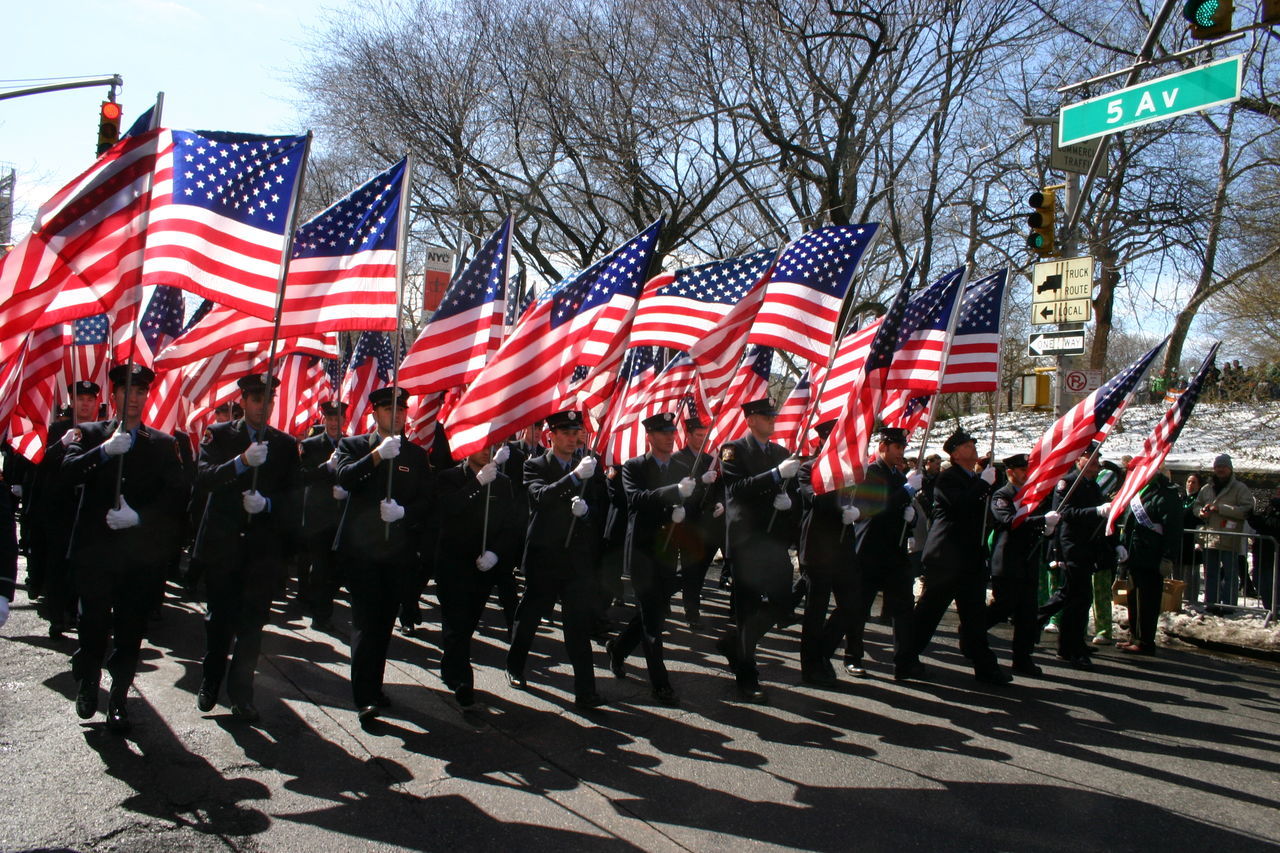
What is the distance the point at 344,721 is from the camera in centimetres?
600

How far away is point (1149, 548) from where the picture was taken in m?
9.25

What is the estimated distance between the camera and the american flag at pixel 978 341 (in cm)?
891

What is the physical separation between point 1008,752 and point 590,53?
16.7 metres

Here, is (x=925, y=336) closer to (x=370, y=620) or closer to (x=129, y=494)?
(x=370, y=620)

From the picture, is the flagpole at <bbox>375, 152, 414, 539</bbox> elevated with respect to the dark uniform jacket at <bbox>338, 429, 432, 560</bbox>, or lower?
elevated

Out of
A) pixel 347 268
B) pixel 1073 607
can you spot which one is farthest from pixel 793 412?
pixel 347 268

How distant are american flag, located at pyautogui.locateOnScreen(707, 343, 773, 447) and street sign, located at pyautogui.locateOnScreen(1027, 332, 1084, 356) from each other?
3607 millimetres

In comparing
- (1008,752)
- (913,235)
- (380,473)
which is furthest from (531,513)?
(913,235)

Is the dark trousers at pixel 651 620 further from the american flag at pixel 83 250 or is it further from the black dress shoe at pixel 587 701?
the american flag at pixel 83 250

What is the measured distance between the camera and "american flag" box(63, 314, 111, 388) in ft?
33.8

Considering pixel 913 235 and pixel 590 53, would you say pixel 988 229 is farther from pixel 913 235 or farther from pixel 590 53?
pixel 590 53

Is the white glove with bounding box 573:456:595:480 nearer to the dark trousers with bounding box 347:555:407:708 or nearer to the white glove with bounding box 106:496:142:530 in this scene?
the dark trousers with bounding box 347:555:407:708

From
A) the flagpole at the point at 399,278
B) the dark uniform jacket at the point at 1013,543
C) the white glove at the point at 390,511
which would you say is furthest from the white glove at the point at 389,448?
the dark uniform jacket at the point at 1013,543

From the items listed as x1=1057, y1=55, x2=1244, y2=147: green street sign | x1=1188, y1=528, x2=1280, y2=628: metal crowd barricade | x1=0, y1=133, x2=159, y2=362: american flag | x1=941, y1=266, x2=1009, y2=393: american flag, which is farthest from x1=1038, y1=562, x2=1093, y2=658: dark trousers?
x1=0, y1=133, x2=159, y2=362: american flag
